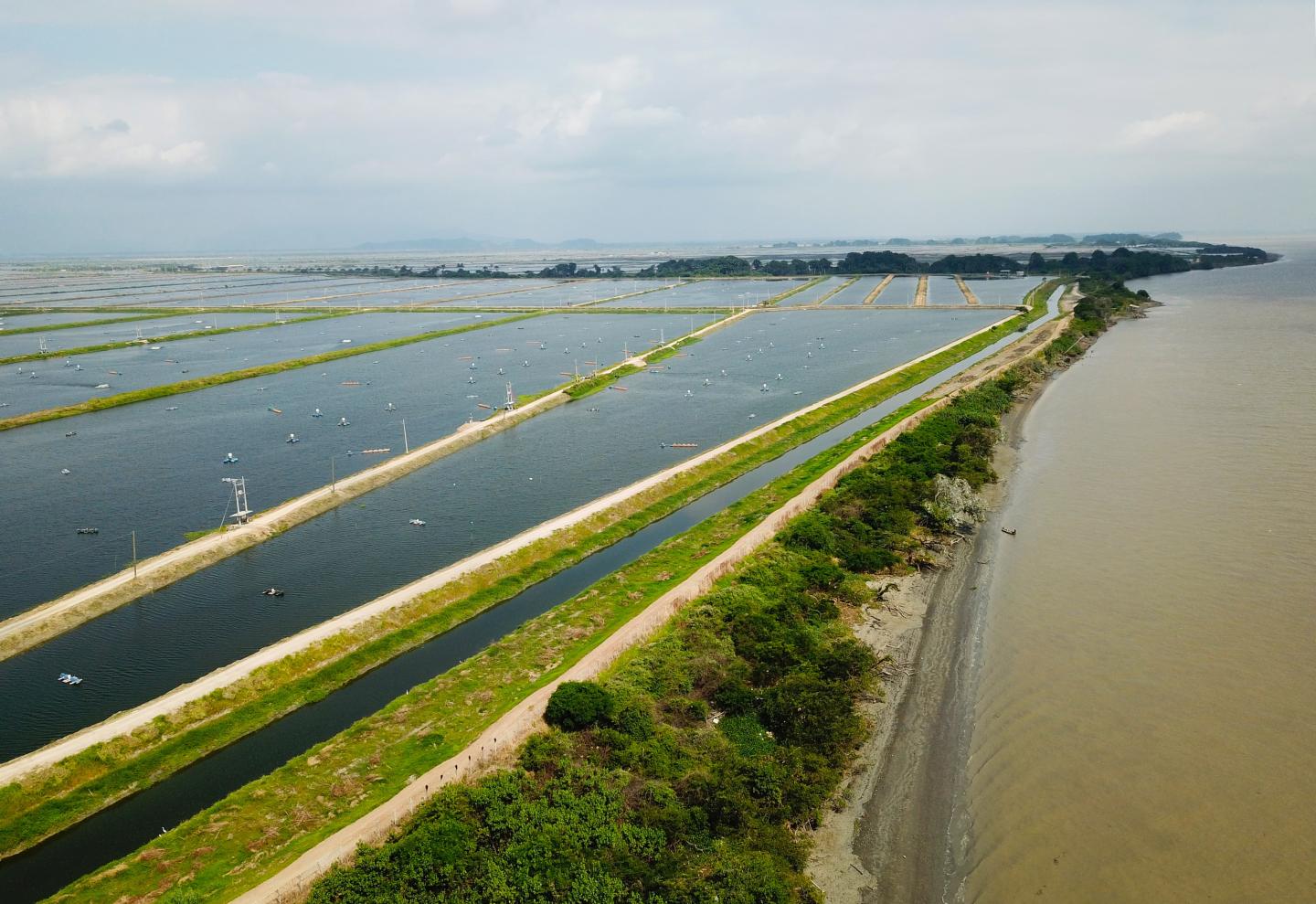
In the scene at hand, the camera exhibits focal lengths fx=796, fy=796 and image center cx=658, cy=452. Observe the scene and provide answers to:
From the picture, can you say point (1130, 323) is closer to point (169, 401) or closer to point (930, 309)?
point (930, 309)

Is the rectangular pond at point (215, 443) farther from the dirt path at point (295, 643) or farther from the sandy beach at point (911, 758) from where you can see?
the sandy beach at point (911, 758)

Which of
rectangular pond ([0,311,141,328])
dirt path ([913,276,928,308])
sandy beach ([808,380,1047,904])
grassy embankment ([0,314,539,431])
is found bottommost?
sandy beach ([808,380,1047,904])

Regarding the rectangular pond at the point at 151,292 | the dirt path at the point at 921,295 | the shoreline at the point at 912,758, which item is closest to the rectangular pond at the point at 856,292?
the dirt path at the point at 921,295

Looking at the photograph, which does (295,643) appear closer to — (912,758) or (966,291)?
(912,758)

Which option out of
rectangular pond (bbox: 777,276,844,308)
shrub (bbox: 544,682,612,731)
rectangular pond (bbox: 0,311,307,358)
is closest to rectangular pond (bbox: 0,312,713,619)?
shrub (bbox: 544,682,612,731)

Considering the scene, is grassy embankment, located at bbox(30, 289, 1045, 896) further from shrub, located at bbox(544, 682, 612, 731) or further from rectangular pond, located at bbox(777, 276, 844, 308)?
rectangular pond, located at bbox(777, 276, 844, 308)
